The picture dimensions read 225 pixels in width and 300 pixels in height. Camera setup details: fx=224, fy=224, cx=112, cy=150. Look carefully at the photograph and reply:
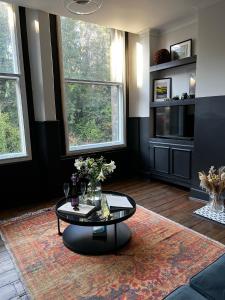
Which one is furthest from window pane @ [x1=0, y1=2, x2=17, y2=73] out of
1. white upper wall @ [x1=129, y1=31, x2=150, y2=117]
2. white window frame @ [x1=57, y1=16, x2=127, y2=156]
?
white upper wall @ [x1=129, y1=31, x2=150, y2=117]

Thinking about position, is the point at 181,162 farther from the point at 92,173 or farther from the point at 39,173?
the point at 39,173

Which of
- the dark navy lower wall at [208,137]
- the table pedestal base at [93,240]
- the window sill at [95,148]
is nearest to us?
the table pedestal base at [93,240]

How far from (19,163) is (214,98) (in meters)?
3.09

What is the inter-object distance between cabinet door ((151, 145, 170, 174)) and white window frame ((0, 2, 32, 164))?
2282 millimetres

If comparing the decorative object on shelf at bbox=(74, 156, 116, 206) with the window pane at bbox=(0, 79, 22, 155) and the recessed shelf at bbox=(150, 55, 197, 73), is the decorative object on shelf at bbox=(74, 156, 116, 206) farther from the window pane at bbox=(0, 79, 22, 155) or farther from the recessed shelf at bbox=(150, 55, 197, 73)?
the recessed shelf at bbox=(150, 55, 197, 73)

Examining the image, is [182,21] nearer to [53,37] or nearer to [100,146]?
[53,37]

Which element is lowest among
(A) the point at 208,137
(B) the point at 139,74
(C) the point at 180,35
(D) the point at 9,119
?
(A) the point at 208,137

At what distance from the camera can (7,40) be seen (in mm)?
3348

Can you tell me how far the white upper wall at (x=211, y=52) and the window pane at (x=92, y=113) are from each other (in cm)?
179

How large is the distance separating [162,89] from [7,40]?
106 inches

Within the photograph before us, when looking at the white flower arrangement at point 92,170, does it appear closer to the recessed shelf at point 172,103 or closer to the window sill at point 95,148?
the window sill at point 95,148

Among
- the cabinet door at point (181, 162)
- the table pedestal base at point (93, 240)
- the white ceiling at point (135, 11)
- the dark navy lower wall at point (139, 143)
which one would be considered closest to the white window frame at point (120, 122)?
the dark navy lower wall at point (139, 143)

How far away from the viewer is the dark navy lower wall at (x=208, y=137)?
10.2 feet

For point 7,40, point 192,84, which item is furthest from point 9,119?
point 192,84
